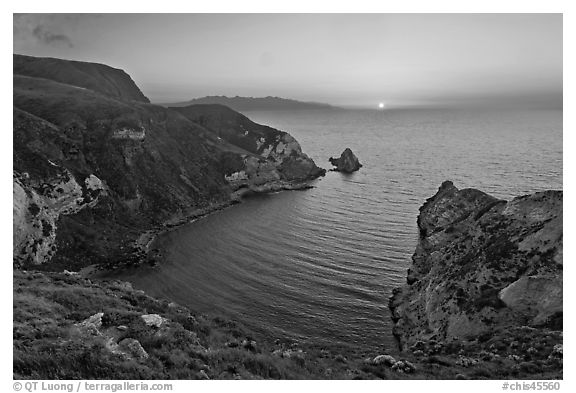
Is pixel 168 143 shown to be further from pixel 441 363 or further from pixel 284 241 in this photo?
pixel 441 363

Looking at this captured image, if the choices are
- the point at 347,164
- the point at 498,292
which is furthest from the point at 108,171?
the point at 347,164

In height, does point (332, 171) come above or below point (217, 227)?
above

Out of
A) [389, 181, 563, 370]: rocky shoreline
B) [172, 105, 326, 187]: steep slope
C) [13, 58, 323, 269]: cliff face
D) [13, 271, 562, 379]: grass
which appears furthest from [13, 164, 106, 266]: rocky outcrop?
[389, 181, 563, 370]: rocky shoreline

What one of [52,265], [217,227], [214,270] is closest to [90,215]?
[52,265]

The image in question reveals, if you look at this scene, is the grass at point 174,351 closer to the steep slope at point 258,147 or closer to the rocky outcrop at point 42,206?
the rocky outcrop at point 42,206

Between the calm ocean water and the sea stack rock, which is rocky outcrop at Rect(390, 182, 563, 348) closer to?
the calm ocean water
